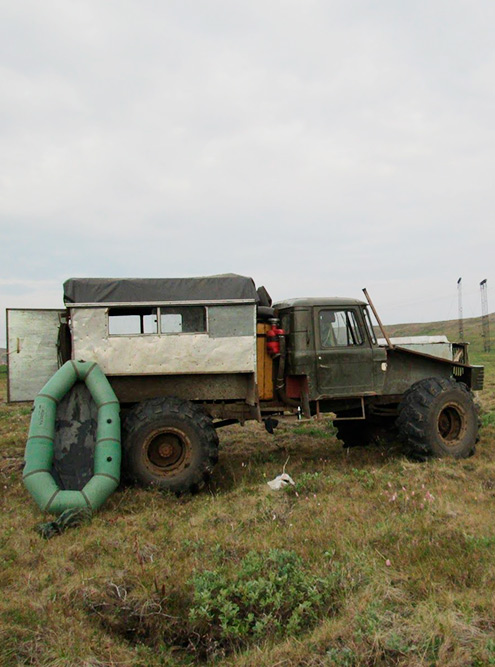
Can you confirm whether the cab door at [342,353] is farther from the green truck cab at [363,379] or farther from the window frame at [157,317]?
the window frame at [157,317]

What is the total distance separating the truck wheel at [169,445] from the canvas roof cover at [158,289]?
58.0 inches

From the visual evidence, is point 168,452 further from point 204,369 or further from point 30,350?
point 30,350

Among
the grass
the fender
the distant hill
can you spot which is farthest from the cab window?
the distant hill

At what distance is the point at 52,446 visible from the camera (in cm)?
696

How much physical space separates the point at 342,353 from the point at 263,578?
15.4 feet

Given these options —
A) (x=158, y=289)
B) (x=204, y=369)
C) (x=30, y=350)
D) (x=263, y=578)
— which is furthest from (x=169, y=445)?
(x=263, y=578)

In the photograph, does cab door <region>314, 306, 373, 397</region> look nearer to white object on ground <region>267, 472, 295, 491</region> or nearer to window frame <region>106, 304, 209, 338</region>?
white object on ground <region>267, 472, 295, 491</region>

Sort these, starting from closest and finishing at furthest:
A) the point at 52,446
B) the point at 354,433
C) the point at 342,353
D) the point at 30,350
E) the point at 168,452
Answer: the point at 52,446 → the point at 168,452 → the point at 30,350 → the point at 342,353 → the point at 354,433

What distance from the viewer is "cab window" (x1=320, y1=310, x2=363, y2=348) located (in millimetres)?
8727

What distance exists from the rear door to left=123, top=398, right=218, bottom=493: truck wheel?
63.6 inches

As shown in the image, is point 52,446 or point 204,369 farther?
point 204,369

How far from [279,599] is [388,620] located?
2.63 feet

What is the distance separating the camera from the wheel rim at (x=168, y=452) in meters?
7.60

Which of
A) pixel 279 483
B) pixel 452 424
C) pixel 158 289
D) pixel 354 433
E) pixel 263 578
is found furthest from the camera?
pixel 354 433
